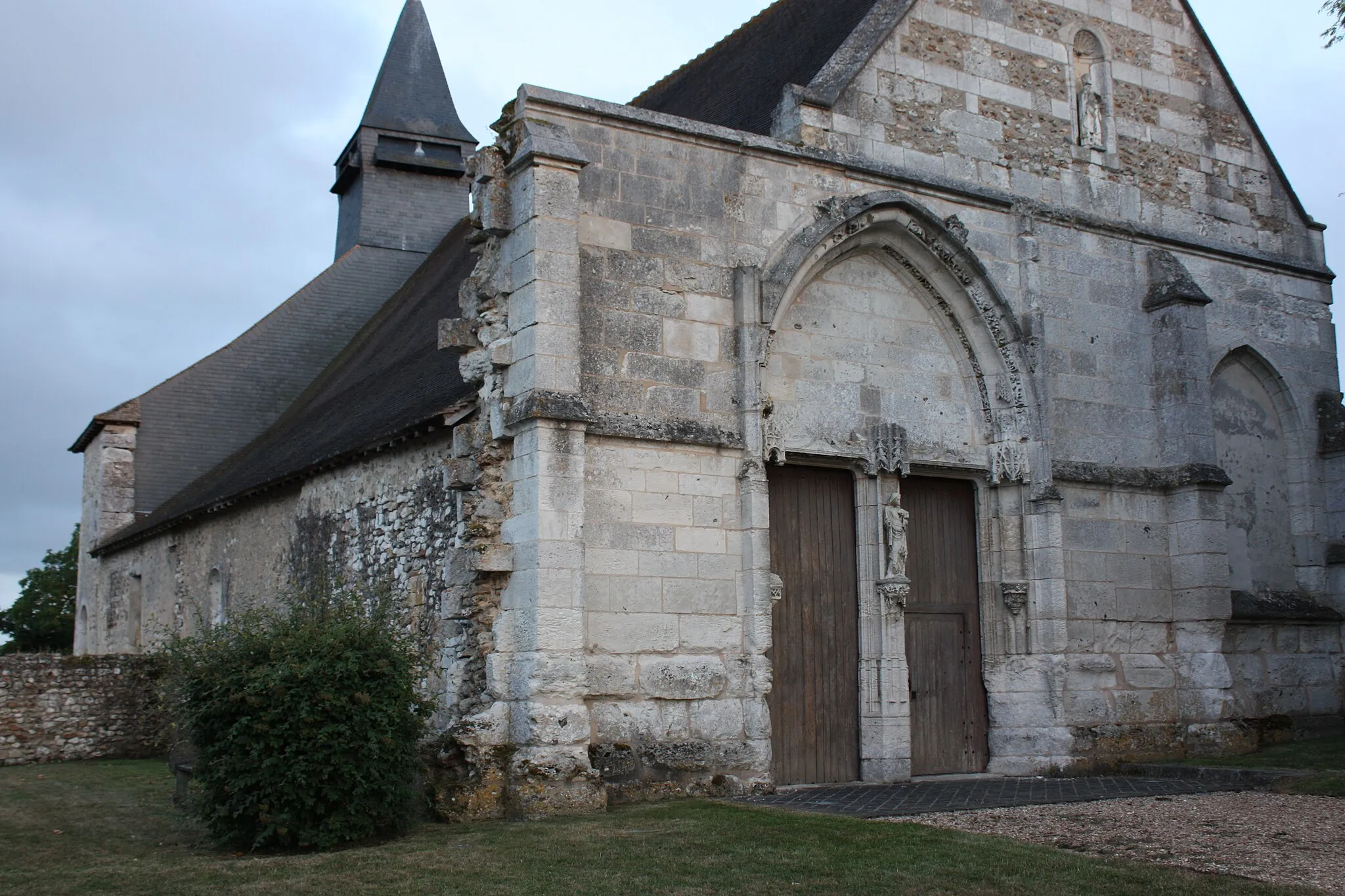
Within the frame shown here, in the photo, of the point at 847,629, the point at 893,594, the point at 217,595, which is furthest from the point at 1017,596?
the point at 217,595

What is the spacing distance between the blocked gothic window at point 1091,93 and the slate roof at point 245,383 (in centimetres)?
1218

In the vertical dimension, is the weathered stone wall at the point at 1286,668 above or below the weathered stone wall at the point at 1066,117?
below

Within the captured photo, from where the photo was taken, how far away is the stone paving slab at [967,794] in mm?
8047

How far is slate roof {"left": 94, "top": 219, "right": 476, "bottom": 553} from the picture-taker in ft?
37.4

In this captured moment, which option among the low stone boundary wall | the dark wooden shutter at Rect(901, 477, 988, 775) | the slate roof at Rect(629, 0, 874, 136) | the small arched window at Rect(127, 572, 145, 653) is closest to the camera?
the dark wooden shutter at Rect(901, 477, 988, 775)

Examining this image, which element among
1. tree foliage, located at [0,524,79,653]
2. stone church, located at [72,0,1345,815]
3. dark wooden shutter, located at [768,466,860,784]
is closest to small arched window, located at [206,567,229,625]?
stone church, located at [72,0,1345,815]

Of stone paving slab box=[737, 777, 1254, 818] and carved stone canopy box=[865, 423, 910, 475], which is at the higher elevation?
carved stone canopy box=[865, 423, 910, 475]

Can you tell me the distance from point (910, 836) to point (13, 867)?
15.6 ft

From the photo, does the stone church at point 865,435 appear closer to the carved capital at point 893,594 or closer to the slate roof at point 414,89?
the carved capital at point 893,594

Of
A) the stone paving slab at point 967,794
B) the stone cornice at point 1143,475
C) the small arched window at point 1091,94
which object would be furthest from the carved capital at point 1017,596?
the small arched window at point 1091,94

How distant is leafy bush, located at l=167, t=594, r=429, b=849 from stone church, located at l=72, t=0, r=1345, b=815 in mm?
664

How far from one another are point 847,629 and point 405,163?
1568 cm

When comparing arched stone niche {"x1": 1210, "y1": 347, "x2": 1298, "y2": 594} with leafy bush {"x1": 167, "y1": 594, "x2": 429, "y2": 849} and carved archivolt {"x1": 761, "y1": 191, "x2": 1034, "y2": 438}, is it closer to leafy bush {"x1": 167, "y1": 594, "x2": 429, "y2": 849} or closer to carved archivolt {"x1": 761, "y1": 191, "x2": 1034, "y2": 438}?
carved archivolt {"x1": 761, "y1": 191, "x2": 1034, "y2": 438}

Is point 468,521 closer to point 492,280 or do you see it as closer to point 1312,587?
point 492,280
